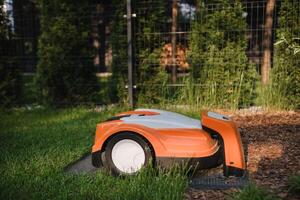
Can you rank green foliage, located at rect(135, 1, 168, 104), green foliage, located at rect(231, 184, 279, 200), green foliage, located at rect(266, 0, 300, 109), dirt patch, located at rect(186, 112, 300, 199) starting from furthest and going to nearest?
green foliage, located at rect(135, 1, 168, 104)
green foliage, located at rect(266, 0, 300, 109)
dirt patch, located at rect(186, 112, 300, 199)
green foliage, located at rect(231, 184, 279, 200)

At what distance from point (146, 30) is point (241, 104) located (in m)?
2.13

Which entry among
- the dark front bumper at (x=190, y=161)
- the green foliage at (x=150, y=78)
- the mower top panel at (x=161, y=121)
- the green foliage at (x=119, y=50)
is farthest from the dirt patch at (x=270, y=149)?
the green foliage at (x=119, y=50)

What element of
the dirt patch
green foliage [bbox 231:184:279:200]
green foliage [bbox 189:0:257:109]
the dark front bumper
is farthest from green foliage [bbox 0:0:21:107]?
green foliage [bbox 231:184:279:200]

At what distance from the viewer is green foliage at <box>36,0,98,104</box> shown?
286 inches

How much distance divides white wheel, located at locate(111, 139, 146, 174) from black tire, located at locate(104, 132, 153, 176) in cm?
2

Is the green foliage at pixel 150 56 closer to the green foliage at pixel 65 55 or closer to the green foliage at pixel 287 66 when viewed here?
the green foliage at pixel 65 55

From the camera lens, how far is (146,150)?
10.3 feet

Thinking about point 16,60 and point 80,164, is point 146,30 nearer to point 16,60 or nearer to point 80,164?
point 16,60

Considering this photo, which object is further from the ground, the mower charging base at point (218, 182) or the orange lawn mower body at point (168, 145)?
the orange lawn mower body at point (168, 145)

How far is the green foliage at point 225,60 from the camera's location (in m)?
6.71

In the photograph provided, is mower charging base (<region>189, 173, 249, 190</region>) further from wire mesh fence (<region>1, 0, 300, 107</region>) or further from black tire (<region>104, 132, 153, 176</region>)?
wire mesh fence (<region>1, 0, 300, 107</region>)

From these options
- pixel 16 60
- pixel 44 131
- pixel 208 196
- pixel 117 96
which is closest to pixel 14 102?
pixel 16 60

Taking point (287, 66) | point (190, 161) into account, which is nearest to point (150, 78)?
point (287, 66)

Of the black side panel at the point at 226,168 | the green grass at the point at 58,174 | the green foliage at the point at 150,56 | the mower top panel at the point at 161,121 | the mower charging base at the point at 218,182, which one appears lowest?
the mower charging base at the point at 218,182
